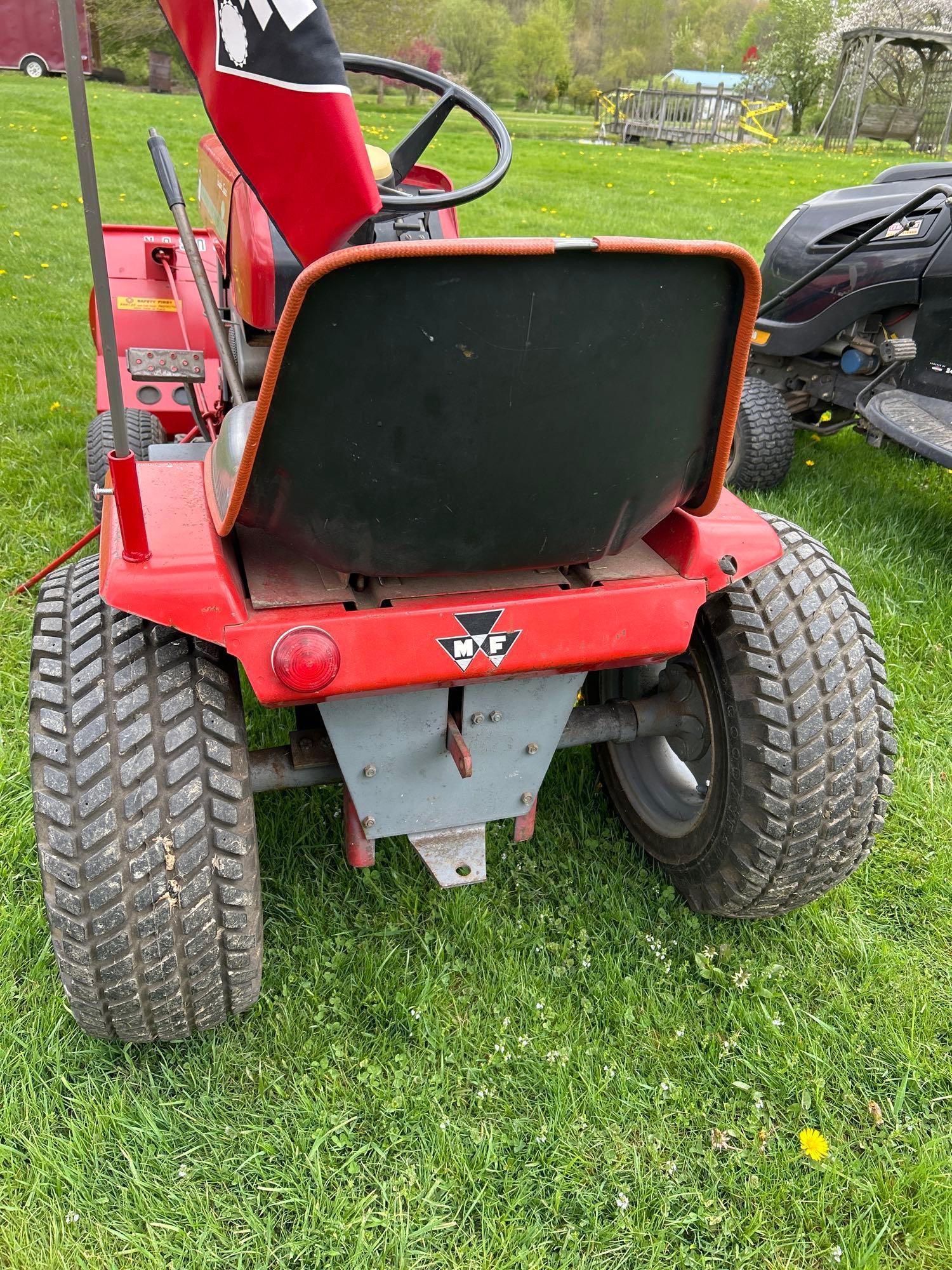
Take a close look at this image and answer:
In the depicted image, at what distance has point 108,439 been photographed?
3.10m

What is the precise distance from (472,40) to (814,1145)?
5051 cm

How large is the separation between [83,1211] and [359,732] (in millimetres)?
848

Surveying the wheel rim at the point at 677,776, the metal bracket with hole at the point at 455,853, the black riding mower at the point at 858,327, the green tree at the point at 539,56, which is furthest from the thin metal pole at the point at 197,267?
the green tree at the point at 539,56

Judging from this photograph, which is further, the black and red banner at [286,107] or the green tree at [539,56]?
the green tree at [539,56]

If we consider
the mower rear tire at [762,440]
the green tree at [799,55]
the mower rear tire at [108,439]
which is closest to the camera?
the mower rear tire at [108,439]

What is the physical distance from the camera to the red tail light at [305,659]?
138 centimetres

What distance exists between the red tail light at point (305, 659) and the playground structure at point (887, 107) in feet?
64.2

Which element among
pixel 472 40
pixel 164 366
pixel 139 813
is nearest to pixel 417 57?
pixel 472 40

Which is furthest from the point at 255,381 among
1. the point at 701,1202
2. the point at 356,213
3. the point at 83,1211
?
the point at 701,1202

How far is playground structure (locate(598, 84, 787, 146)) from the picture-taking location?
25.7 m

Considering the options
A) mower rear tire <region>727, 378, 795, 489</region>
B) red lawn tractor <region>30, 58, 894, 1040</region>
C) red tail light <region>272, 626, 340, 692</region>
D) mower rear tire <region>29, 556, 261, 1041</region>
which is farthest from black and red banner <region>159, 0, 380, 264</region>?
mower rear tire <region>727, 378, 795, 489</region>

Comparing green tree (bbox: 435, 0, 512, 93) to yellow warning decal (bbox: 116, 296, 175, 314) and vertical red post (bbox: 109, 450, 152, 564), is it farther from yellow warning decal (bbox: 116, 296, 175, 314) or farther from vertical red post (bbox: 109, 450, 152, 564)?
vertical red post (bbox: 109, 450, 152, 564)

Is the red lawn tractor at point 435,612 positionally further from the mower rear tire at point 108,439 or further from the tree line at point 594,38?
the tree line at point 594,38

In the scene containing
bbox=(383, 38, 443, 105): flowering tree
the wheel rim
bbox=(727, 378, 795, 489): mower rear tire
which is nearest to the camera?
the wheel rim
